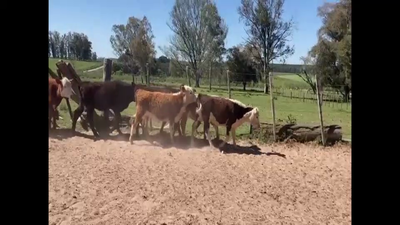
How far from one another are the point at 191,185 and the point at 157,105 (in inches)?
74.5

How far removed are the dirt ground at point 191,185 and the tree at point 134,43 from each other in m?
2.66

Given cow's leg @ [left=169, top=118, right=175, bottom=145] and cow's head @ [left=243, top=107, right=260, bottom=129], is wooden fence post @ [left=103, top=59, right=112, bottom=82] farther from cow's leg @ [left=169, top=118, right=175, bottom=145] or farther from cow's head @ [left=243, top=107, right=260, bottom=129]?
cow's head @ [left=243, top=107, right=260, bottom=129]

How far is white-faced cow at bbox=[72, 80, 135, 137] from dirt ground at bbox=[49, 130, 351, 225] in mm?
666

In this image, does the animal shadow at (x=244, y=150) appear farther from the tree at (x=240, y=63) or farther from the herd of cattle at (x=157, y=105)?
the tree at (x=240, y=63)

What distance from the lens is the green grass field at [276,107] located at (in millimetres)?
5656

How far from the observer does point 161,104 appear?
4.73 meters

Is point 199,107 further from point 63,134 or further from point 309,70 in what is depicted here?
point 309,70

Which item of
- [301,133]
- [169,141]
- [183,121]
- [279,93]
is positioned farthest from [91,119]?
[279,93]

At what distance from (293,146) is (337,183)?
1.73 metres

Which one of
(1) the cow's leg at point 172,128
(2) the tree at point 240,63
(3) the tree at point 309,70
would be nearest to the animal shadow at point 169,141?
(1) the cow's leg at point 172,128

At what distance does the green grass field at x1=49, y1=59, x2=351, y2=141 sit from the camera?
18.6 feet

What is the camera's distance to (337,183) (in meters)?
3.20

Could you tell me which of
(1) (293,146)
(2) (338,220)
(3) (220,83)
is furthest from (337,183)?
(3) (220,83)
